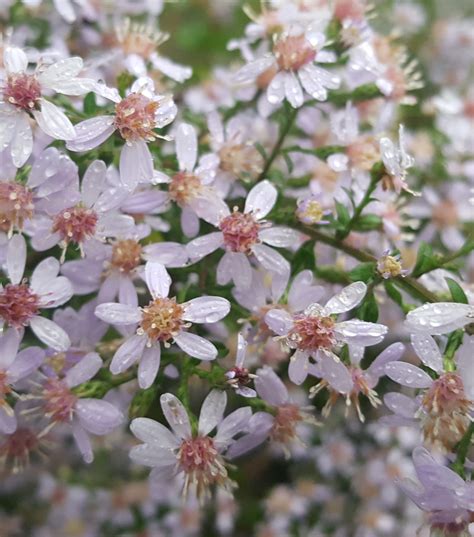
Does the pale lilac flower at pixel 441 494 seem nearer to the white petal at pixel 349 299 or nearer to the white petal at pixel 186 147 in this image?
the white petal at pixel 349 299

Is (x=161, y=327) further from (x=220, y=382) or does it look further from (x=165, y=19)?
(x=165, y=19)

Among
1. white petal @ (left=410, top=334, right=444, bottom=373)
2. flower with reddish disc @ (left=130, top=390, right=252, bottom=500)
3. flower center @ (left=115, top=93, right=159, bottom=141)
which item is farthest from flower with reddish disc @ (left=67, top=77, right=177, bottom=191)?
white petal @ (left=410, top=334, right=444, bottom=373)

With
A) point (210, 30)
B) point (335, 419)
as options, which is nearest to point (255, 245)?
point (335, 419)

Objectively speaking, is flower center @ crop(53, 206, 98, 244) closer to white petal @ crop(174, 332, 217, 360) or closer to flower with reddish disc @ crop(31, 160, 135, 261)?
flower with reddish disc @ crop(31, 160, 135, 261)

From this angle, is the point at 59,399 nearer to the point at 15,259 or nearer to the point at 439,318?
the point at 15,259

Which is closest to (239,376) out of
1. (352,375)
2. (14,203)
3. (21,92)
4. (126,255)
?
(352,375)

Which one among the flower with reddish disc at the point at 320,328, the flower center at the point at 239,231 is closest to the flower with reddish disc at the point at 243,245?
the flower center at the point at 239,231
